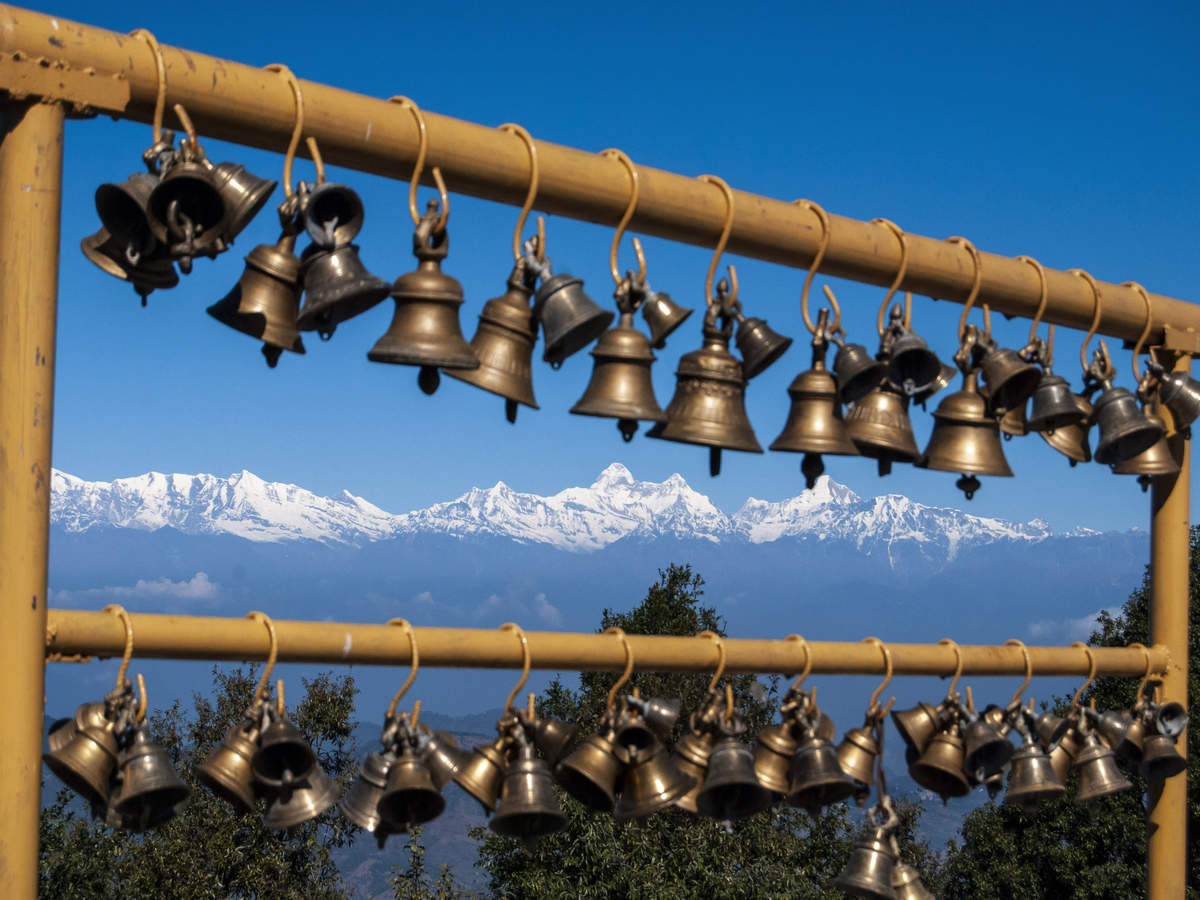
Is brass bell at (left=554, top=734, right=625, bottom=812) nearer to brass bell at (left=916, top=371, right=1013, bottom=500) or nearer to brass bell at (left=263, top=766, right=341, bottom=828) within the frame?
brass bell at (left=263, top=766, right=341, bottom=828)

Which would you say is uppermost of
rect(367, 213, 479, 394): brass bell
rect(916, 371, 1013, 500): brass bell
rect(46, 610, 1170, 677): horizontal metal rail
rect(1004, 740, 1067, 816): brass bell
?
rect(367, 213, 479, 394): brass bell

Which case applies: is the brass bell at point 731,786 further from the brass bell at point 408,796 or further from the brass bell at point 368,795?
the brass bell at point 368,795

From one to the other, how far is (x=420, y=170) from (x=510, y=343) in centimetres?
55

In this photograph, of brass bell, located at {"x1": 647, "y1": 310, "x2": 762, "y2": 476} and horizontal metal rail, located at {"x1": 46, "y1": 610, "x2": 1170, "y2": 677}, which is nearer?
horizontal metal rail, located at {"x1": 46, "y1": 610, "x2": 1170, "y2": 677}

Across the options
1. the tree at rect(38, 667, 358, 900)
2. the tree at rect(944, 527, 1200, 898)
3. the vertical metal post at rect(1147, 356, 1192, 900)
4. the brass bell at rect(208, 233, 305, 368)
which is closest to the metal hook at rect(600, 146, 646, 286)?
the brass bell at rect(208, 233, 305, 368)

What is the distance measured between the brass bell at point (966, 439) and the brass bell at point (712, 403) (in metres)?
0.90

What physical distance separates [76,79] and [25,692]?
1464 mm

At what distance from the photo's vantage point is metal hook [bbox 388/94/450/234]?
3.72m

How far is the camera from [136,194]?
10.9ft

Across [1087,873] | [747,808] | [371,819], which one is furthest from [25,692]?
[1087,873]

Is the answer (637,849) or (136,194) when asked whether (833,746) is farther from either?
(637,849)

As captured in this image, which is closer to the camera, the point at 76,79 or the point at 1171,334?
the point at 76,79

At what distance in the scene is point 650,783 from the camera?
436 cm

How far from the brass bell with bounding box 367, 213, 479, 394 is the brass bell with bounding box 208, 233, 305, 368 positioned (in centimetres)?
26
